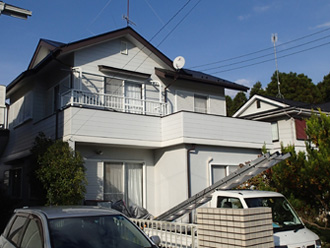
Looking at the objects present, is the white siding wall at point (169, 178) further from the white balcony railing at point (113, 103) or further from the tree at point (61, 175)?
the tree at point (61, 175)

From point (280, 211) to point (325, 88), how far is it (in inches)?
1354

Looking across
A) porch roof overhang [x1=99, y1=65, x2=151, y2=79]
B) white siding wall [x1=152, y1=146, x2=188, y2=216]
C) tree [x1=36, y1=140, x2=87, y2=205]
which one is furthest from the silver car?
porch roof overhang [x1=99, y1=65, x2=151, y2=79]

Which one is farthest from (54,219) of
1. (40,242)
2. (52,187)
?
(52,187)

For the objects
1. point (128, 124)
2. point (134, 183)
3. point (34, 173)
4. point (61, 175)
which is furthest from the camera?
point (134, 183)

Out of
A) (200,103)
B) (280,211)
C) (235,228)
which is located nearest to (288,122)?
(200,103)

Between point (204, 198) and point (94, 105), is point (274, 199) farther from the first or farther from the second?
point (94, 105)

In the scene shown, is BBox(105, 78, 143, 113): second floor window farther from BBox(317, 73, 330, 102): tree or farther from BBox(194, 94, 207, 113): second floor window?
BBox(317, 73, 330, 102): tree

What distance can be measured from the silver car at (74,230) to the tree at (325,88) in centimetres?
3664

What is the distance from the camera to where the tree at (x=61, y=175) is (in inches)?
403

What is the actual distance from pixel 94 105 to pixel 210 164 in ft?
16.4

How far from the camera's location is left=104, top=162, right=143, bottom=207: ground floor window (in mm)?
13008

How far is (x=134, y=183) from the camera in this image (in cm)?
1366

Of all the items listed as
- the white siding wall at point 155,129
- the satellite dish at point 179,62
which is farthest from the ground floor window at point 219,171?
the satellite dish at point 179,62

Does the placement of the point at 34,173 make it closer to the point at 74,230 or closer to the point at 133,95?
the point at 133,95
